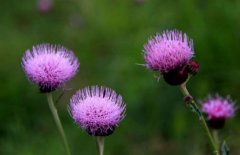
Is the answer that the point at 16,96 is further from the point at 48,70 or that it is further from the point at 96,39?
the point at 48,70

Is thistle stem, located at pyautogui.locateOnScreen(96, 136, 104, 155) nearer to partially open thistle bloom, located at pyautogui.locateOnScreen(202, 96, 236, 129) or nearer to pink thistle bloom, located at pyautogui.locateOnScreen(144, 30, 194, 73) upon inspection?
pink thistle bloom, located at pyautogui.locateOnScreen(144, 30, 194, 73)

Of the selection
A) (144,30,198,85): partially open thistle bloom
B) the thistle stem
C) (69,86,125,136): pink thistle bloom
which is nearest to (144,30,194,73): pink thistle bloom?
(144,30,198,85): partially open thistle bloom

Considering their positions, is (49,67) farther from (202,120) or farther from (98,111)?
(202,120)

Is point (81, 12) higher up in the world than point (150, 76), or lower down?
higher up

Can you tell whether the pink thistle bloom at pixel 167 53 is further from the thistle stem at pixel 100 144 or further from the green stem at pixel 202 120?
the thistle stem at pixel 100 144

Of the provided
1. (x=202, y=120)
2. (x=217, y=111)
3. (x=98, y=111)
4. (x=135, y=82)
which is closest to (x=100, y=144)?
(x=98, y=111)

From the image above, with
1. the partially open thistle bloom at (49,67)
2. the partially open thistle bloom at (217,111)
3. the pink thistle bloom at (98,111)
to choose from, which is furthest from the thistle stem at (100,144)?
the partially open thistle bloom at (217,111)

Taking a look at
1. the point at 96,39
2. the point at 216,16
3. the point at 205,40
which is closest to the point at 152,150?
the point at 205,40
